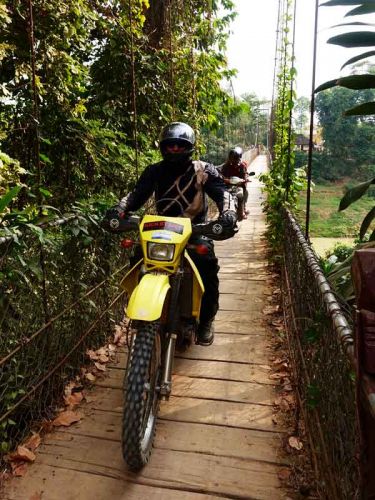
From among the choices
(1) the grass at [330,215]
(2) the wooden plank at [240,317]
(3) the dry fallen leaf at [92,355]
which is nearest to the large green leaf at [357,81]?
(3) the dry fallen leaf at [92,355]

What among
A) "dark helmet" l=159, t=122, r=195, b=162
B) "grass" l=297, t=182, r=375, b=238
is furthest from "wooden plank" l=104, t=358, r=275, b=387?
"grass" l=297, t=182, r=375, b=238

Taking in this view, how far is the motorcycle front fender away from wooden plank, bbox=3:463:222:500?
725 mm

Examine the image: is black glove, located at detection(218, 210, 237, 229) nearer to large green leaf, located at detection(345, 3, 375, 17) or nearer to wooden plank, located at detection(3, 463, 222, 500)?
large green leaf, located at detection(345, 3, 375, 17)

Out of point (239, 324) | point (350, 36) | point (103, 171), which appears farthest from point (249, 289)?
point (350, 36)

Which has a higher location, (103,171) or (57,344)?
(103,171)

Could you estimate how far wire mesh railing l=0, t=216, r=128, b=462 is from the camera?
2.05 meters

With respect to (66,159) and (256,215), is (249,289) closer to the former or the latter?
(66,159)

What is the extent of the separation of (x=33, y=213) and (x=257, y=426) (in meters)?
1.98

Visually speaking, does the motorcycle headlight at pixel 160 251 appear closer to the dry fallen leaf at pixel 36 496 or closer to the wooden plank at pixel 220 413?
the wooden plank at pixel 220 413

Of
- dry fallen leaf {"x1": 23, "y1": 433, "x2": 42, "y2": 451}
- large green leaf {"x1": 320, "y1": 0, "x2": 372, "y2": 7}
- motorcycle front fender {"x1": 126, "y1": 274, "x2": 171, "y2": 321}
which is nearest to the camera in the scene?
large green leaf {"x1": 320, "y1": 0, "x2": 372, "y2": 7}

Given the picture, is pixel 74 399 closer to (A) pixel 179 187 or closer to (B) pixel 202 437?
(B) pixel 202 437

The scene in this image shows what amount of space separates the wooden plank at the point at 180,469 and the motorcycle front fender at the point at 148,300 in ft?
2.31

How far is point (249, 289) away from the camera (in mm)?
4809

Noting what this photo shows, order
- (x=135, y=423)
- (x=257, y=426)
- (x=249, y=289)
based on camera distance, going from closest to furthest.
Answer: (x=135, y=423) → (x=257, y=426) → (x=249, y=289)
